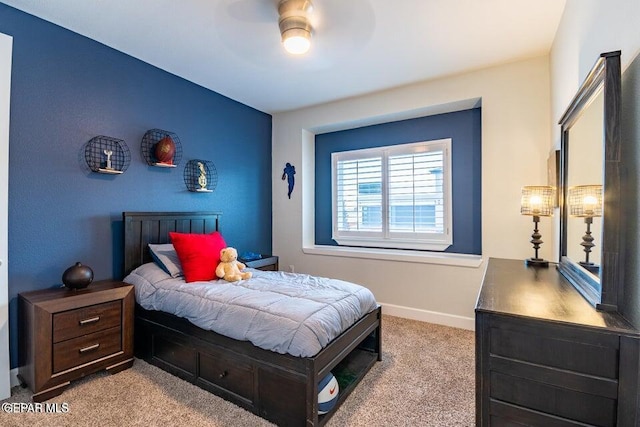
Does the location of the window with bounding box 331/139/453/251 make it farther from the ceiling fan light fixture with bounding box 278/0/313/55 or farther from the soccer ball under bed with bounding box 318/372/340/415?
the soccer ball under bed with bounding box 318/372/340/415

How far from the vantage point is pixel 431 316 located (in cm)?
331

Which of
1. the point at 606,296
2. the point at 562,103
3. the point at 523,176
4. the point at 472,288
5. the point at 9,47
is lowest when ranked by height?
the point at 472,288

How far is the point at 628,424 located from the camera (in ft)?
2.95

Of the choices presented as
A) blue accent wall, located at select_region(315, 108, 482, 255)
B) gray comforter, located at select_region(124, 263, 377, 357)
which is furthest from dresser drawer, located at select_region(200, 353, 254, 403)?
blue accent wall, located at select_region(315, 108, 482, 255)

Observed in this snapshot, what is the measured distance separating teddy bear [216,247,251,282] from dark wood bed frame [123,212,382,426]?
502mm

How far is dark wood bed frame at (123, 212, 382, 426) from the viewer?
5.50 ft

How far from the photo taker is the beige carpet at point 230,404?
1.77 meters

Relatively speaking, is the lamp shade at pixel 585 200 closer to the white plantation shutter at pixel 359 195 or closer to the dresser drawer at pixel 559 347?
the dresser drawer at pixel 559 347

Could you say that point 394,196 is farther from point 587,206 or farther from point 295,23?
point 587,206

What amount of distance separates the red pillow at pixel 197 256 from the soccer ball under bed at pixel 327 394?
1.35m

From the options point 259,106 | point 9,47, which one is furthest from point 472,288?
point 9,47

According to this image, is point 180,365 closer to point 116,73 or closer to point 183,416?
point 183,416

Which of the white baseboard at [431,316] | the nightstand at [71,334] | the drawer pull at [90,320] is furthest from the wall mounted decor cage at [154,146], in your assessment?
the white baseboard at [431,316]

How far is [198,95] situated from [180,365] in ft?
8.96
